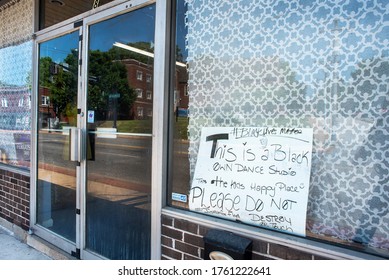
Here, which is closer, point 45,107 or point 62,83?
point 62,83

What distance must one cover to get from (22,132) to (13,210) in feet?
3.40

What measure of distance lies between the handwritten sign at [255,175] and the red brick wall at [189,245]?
122mm

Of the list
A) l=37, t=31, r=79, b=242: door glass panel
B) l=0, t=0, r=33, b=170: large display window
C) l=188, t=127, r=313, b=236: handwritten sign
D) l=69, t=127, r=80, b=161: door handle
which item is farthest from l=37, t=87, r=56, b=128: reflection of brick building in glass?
l=188, t=127, r=313, b=236: handwritten sign

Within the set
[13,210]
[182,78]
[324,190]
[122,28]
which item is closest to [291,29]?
[182,78]

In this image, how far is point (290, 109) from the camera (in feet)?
5.82

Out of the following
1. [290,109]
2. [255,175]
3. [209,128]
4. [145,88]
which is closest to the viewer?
[290,109]

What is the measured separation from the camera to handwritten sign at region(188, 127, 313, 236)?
1.74 metres

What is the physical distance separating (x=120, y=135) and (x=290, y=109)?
150 centimetres

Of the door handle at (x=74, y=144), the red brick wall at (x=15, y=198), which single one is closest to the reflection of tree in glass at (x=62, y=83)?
the door handle at (x=74, y=144)

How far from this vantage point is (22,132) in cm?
367

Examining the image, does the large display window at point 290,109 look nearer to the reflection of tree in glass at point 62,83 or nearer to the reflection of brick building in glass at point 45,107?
the reflection of tree in glass at point 62,83

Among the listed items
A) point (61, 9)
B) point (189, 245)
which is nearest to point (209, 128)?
point (189, 245)

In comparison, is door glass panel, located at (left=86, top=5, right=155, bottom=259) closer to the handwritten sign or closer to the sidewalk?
the handwritten sign

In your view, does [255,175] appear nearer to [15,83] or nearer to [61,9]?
[61,9]
